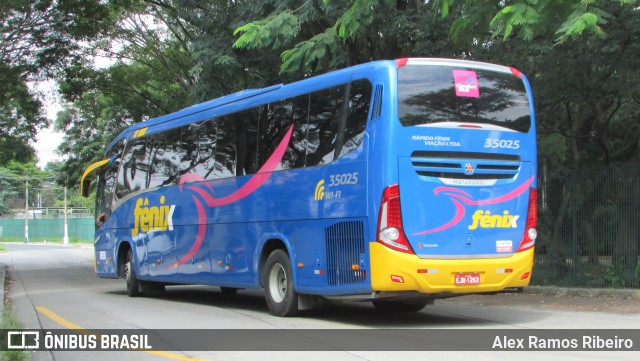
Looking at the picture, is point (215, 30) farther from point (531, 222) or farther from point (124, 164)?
point (531, 222)

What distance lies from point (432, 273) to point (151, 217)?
860 centimetres

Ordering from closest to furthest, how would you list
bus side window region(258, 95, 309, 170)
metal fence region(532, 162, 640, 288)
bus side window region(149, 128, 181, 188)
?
bus side window region(258, 95, 309, 170) → metal fence region(532, 162, 640, 288) → bus side window region(149, 128, 181, 188)

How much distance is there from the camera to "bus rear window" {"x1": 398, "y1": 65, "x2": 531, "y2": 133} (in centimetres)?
1001

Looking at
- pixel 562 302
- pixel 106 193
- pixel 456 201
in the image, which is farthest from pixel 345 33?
pixel 106 193

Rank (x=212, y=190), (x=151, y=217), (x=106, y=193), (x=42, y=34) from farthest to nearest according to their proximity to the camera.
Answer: (x=42, y=34), (x=106, y=193), (x=151, y=217), (x=212, y=190)

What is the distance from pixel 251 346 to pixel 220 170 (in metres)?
5.26

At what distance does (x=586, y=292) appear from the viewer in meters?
14.8

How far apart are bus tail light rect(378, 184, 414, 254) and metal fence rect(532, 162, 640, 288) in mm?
7468

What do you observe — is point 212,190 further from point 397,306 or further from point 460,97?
point 460,97

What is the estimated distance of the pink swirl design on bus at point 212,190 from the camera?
12.1 m

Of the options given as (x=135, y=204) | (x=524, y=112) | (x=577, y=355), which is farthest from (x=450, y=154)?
(x=135, y=204)

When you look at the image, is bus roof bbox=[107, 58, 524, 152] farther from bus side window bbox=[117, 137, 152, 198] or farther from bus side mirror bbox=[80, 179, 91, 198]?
bus side mirror bbox=[80, 179, 91, 198]

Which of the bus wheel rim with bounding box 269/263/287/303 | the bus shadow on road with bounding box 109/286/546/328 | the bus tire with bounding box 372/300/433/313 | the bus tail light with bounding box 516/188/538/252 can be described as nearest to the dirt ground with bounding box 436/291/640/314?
the bus shadow on road with bounding box 109/286/546/328

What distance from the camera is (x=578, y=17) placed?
918 cm
